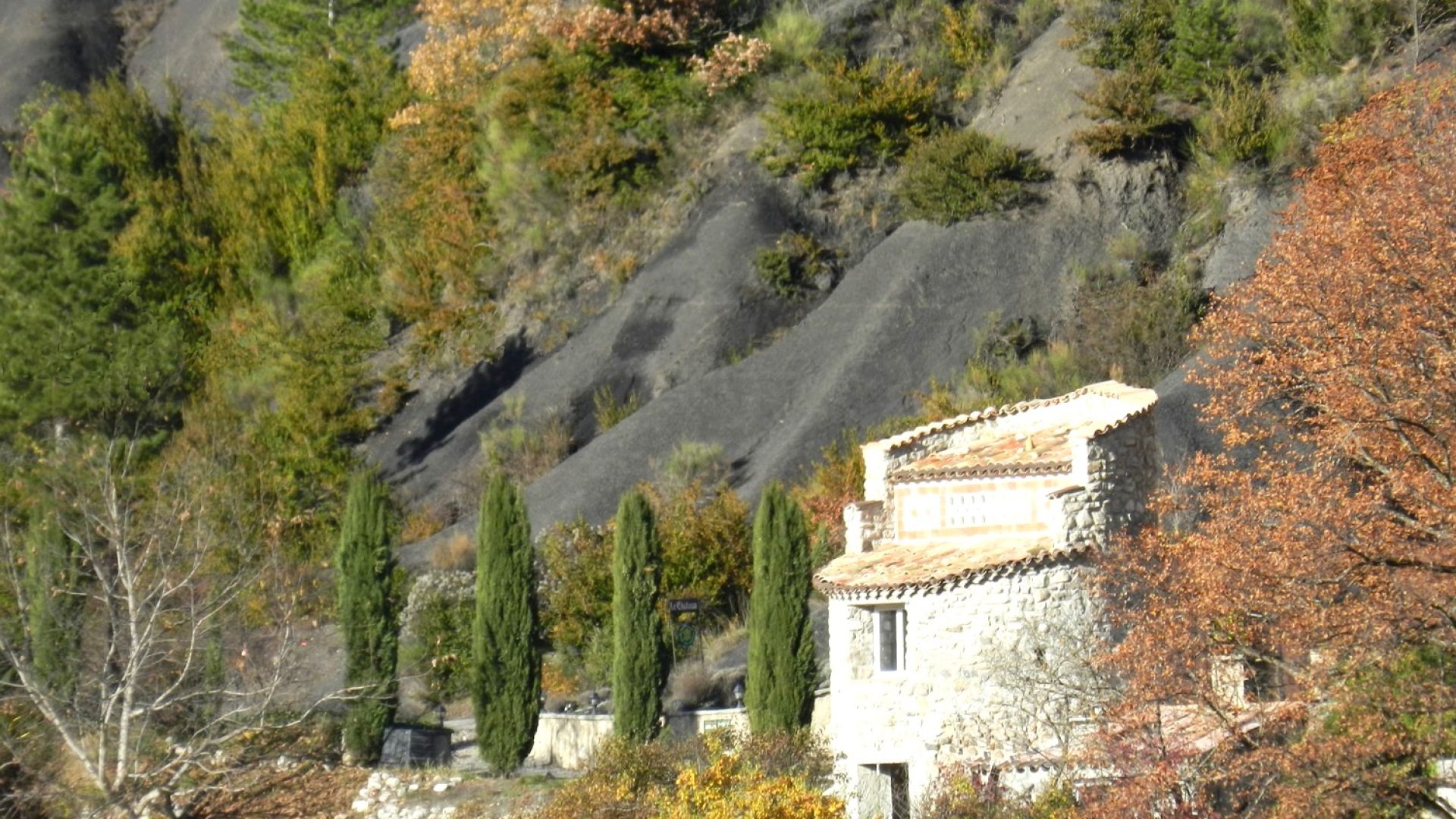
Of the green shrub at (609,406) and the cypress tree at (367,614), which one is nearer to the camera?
the cypress tree at (367,614)

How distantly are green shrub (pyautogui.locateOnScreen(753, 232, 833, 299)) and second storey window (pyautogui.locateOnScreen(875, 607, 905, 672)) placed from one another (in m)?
22.6

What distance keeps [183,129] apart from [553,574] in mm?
34897

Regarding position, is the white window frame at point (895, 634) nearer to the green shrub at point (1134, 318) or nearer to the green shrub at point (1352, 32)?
the green shrub at point (1134, 318)

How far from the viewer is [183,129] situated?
62.9 metres

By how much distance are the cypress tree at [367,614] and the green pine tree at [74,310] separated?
13202 mm

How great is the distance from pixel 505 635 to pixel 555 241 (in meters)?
22.1

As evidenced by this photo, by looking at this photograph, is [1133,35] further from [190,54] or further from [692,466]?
[190,54]

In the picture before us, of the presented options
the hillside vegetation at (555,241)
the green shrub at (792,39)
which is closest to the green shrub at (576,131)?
the hillside vegetation at (555,241)

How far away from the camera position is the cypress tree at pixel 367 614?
28.4m

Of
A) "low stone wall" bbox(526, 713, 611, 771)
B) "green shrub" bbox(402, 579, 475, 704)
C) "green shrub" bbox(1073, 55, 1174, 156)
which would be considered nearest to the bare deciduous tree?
"green shrub" bbox(402, 579, 475, 704)

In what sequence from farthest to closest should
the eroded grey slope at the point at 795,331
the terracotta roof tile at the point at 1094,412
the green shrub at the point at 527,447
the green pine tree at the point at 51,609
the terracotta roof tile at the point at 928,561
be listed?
the green shrub at the point at 527,447
the eroded grey slope at the point at 795,331
the green pine tree at the point at 51,609
the terracotta roof tile at the point at 1094,412
the terracotta roof tile at the point at 928,561

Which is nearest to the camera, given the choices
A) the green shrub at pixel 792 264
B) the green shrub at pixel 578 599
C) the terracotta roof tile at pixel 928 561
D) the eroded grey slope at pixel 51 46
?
the terracotta roof tile at pixel 928 561

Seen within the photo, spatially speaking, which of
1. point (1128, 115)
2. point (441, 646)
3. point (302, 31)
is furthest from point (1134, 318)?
point (302, 31)

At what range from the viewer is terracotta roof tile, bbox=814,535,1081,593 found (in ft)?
68.2
